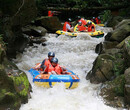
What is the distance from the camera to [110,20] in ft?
61.8

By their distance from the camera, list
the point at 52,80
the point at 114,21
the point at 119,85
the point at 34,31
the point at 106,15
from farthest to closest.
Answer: the point at 106,15, the point at 114,21, the point at 34,31, the point at 52,80, the point at 119,85

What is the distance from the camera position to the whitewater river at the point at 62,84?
497 cm

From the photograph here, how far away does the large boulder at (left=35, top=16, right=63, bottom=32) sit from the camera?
15.0 meters

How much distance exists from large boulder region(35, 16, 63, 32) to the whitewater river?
10.8 ft

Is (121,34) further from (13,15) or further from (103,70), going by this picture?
(13,15)

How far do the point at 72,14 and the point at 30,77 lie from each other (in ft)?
48.6

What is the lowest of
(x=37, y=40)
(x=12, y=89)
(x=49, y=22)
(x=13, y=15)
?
(x=37, y=40)

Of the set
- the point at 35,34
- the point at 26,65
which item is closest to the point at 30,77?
the point at 26,65

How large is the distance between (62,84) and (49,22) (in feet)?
32.8

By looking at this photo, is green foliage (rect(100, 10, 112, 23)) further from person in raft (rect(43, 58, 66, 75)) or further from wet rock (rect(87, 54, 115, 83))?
person in raft (rect(43, 58, 66, 75))

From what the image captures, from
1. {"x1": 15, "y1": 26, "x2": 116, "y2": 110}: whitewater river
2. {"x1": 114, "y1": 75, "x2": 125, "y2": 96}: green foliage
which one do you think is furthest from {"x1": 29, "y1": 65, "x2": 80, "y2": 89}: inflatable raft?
{"x1": 114, "y1": 75, "x2": 125, "y2": 96}: green foliage

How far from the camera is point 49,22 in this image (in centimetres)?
1526

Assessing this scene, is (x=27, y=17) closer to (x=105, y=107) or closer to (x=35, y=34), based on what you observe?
(x=105, y=107)

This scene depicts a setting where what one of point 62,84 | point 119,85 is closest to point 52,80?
point 62,84
